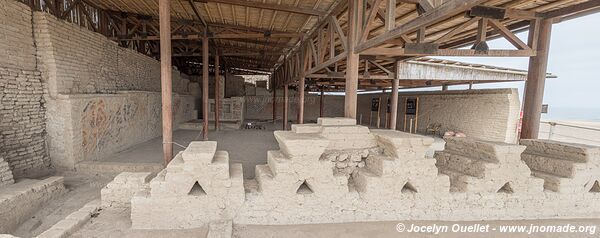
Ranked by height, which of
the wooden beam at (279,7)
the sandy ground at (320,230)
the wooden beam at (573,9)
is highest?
the wooden beam at (279,7)

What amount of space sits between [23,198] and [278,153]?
498cm

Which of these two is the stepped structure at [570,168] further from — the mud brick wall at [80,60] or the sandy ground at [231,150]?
the mud brick wall at [80,60]

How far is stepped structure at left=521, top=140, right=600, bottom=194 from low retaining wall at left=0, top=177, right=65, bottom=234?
9.31 m

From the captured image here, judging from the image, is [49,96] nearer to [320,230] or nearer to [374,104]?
[320,230]

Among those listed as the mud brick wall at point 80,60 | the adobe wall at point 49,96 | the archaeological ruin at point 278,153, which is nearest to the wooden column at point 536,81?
the archaeological ruin at point 278,153

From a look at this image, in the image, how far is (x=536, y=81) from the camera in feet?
17.4

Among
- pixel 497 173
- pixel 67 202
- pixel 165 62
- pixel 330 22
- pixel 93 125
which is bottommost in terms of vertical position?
pixel 67 202

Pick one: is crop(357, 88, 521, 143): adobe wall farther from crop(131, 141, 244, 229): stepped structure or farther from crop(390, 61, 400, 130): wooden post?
crop(131, 141, 244, 229): stepped structure

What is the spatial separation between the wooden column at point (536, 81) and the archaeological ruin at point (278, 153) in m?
0.03

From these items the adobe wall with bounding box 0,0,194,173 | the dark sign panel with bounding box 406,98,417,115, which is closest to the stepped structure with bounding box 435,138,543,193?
the adobe wall with bounding box 0,0,194,173

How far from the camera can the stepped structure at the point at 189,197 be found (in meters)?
3.44

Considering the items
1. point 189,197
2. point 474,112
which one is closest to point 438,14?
point 189,197

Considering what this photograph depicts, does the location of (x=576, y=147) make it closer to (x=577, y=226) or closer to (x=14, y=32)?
(x=577, y=226)

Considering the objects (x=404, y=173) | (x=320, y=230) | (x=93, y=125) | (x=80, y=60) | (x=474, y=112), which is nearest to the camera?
(x=320, y=230)
